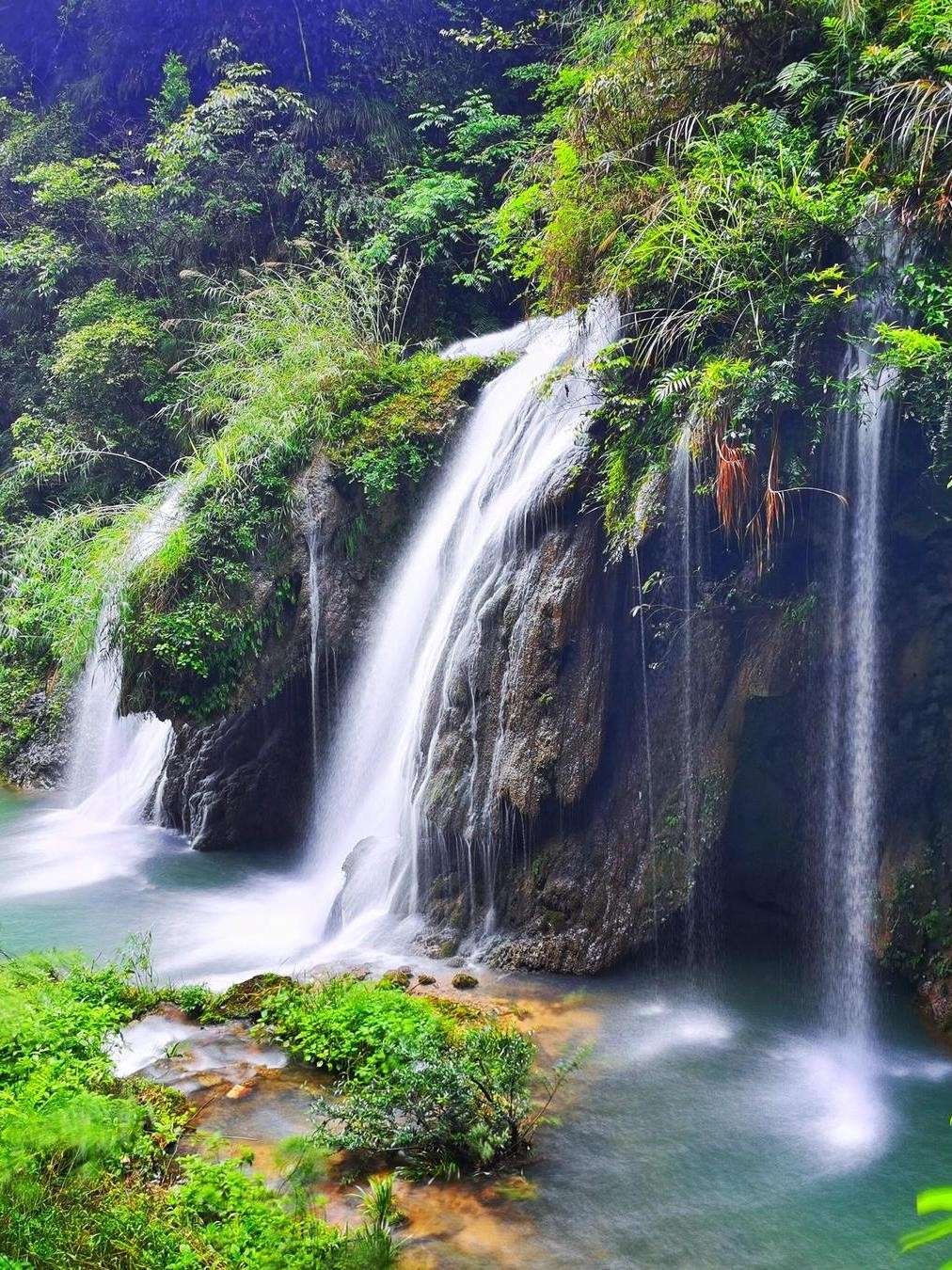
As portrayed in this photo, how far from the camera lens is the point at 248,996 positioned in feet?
20.7

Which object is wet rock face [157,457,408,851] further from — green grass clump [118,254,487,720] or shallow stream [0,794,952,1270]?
shallow stream [0,794,952,1270]

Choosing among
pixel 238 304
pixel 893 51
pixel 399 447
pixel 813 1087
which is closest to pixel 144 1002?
pixel 813 1087

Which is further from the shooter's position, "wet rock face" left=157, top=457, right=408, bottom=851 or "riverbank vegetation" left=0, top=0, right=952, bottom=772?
"wet rock face" left=157, top=457, right=408, bottom=851

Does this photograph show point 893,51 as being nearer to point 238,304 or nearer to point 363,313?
point 363,313

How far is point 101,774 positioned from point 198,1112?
27.2ft

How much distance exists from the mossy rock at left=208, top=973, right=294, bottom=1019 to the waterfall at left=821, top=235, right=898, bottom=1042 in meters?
3.69

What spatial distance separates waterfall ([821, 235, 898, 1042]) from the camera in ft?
20.6

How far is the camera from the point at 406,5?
1598cm

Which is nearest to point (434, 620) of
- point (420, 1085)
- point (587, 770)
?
point (587, 770)

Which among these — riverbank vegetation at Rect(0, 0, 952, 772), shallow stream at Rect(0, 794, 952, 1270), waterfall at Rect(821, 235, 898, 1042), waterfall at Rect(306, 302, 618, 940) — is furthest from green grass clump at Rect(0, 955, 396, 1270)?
riverbank vegetation at Rect(0, 0, 952, 772)

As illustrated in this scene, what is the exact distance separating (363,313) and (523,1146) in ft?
31.7

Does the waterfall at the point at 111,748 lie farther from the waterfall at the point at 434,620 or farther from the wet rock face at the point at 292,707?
the waterfall at the point at 434,620

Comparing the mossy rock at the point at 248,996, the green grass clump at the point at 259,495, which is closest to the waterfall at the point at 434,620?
the green grass clump at the point at 259,495

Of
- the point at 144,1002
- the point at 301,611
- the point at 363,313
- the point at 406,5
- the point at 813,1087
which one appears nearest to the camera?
the point at 813,1087
